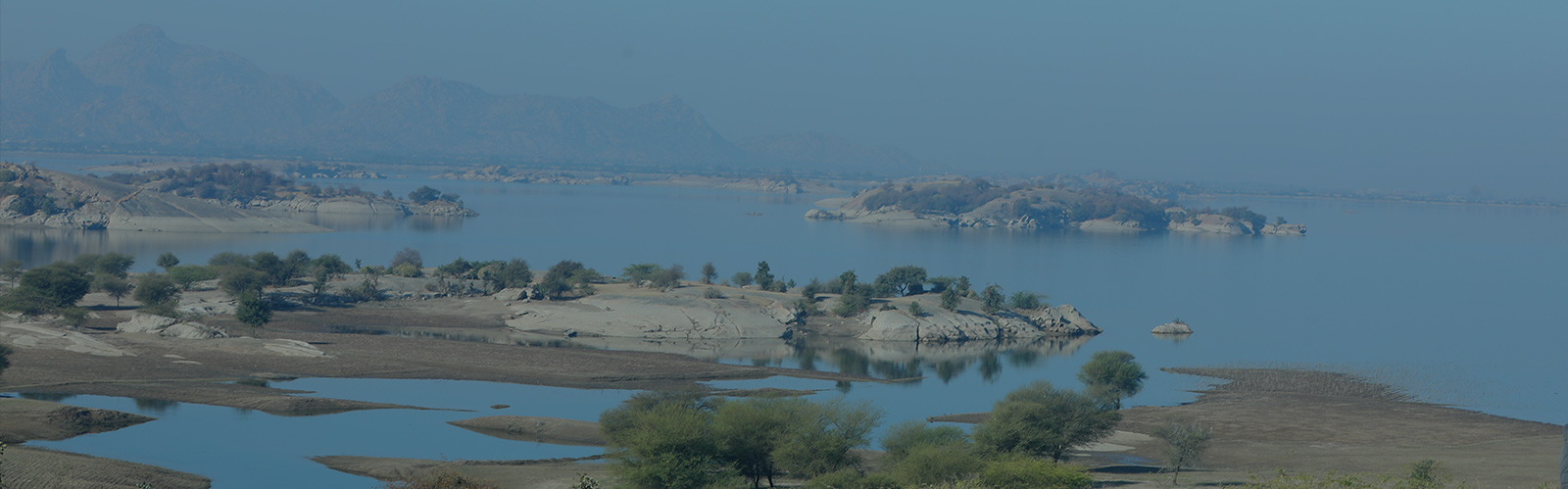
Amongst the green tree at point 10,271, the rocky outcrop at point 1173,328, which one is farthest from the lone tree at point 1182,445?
the green tree at point 10,271

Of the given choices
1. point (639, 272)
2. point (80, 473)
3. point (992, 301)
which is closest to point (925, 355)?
point (992, 301)

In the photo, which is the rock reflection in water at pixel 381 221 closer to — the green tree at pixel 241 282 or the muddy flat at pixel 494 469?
the green tree at pixel 241 282

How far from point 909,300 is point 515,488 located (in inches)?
1642

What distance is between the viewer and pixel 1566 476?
19.4 m

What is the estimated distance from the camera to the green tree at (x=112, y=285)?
2292 inches

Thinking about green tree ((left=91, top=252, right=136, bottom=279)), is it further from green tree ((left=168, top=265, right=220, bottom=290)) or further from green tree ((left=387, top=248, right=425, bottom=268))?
green tree ((left=387, top=248, right=425, bottom=268))

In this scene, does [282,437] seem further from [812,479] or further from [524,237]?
[524,237]

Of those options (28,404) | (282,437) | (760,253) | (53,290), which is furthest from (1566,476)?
(760,253)

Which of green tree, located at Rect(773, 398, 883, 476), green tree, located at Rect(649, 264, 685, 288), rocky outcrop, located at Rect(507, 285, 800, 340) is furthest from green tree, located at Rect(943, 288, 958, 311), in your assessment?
green tree, located at Rect(773, 398, 883, 476)

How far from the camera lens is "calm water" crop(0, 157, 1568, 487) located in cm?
4909

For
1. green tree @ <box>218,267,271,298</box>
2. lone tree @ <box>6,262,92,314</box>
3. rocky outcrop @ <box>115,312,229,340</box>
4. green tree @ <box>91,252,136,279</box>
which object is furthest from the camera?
green tree @ <box>91,252,136,279</box>

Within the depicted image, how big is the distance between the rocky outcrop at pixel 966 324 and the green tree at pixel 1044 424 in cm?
2973

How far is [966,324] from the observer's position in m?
64.3

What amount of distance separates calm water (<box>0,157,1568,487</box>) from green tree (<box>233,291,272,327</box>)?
12.6 metres
